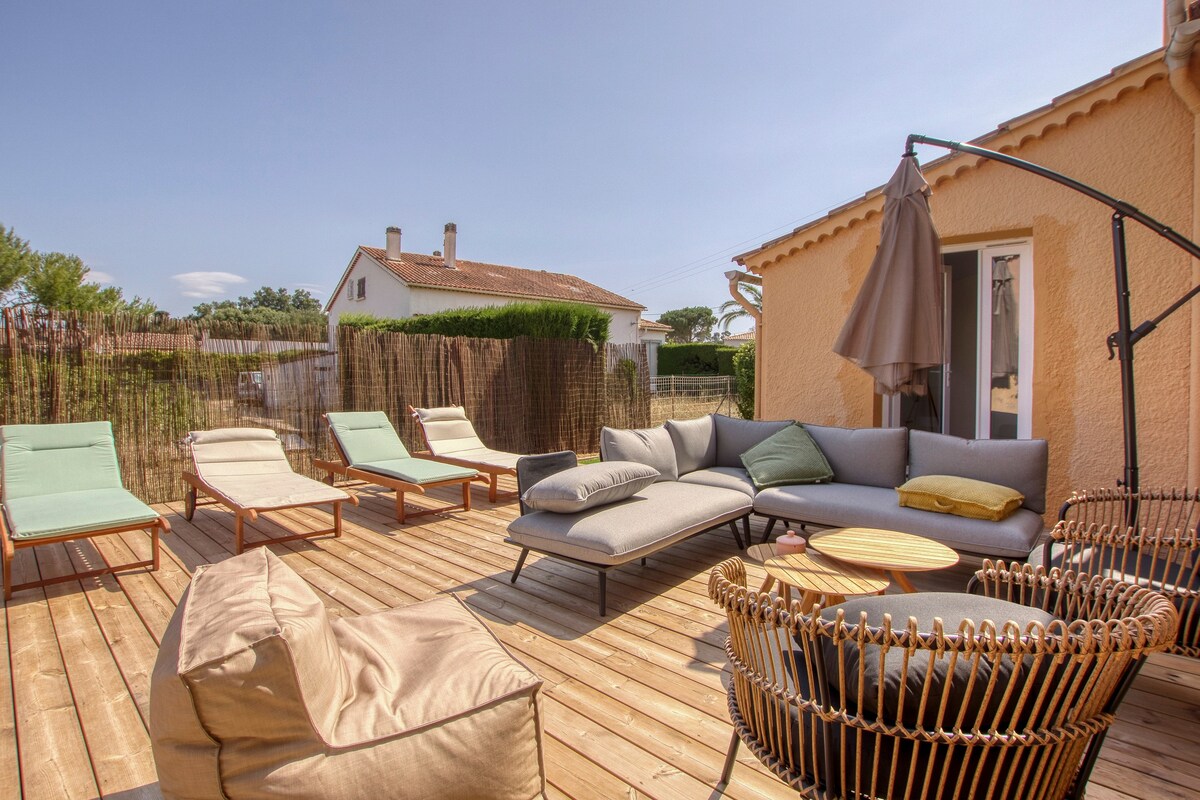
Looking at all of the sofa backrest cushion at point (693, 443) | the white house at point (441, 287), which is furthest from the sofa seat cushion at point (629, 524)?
the white house at point (441, 287)

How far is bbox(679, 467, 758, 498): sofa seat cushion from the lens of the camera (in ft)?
14.4

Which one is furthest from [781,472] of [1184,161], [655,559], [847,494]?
[1184,161]

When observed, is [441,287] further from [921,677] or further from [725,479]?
[921,677]

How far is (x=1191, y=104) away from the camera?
3711 millimetres

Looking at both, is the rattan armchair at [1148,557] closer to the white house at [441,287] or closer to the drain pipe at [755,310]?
the drain pipe at [755,310]

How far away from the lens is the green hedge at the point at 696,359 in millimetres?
20219

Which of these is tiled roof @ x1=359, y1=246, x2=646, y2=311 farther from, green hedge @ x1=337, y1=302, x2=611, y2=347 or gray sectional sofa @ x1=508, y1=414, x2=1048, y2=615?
gray sectional sofa @ x1=508, y1=414, x2=1048, y2=615

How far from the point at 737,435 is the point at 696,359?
653 inches

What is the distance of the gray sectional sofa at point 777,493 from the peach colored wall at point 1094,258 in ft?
3.94

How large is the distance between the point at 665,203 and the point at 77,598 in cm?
1238

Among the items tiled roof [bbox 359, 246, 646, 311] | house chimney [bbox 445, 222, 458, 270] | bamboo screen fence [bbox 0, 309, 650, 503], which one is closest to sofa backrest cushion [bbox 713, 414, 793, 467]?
bamboo screen fence [bbox 0, 309, 650, 503]

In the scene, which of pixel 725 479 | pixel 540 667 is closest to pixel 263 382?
pixel 725 479

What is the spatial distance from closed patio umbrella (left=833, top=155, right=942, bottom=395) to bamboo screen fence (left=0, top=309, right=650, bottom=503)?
5678 millimetres

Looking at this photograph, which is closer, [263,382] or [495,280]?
[263,382]
